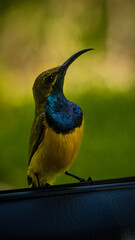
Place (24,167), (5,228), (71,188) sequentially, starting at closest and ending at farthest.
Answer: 1. (5,228)
2. (71,188)
3. (24,167)

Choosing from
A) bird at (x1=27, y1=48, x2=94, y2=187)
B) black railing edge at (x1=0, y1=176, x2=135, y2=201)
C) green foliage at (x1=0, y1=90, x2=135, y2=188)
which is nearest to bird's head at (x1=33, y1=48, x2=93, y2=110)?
bird at (x1=27, y1=48, x2=94, y2=187)

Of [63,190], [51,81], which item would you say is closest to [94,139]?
[51,81]

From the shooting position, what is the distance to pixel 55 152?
935mm

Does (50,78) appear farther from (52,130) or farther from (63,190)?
(63,190)

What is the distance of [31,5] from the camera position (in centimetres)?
191

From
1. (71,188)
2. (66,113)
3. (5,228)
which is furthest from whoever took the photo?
(66,113)

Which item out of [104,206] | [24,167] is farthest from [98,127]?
[104,206]

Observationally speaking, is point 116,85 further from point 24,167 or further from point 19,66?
point 24,167

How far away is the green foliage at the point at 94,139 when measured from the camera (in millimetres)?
1818

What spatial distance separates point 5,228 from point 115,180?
284 millimetres

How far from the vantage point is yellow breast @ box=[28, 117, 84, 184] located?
0.93 metres

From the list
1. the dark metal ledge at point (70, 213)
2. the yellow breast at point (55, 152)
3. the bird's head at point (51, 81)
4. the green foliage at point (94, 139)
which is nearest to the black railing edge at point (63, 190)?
the dark metal ledge at point (70, 213)

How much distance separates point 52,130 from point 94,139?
96 cm

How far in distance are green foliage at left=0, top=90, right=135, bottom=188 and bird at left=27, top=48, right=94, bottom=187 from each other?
764 millimetres
